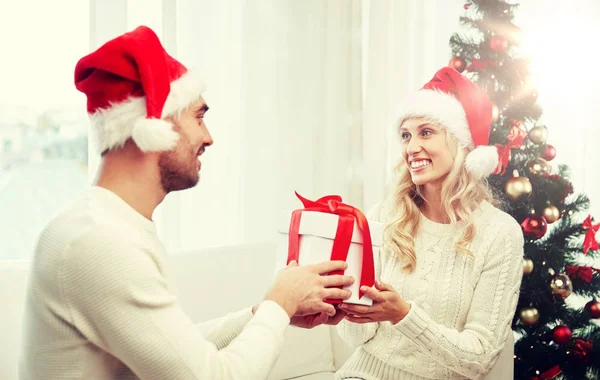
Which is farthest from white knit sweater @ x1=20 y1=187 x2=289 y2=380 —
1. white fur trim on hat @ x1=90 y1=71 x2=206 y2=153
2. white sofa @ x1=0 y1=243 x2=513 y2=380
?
white sofa @ x1=0 y1=243 x2=513 y2=380

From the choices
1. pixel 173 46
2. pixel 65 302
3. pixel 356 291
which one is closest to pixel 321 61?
pixel 173 46

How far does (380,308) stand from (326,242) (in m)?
0.31

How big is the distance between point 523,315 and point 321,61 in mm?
1749

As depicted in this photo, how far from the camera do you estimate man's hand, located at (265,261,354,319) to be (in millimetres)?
1481

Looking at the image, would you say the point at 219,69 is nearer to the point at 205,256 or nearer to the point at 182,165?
the point at 205,256

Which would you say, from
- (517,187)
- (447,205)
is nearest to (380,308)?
(447,205)

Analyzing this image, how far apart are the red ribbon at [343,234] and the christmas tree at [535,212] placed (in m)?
1.74

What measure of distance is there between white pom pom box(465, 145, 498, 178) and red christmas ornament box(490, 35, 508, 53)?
1253mm

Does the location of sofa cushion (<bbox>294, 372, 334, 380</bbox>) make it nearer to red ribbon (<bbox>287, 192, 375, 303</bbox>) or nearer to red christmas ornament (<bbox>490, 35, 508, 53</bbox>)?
red ribbon (<bbox>287, 192, 375, 303</bbox>)

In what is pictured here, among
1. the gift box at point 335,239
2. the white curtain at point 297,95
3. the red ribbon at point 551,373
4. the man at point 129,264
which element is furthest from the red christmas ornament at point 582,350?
the man at point 129,264

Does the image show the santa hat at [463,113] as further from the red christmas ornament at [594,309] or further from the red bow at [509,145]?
the red christmas ornament at [594,309]

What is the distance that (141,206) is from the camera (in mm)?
1382

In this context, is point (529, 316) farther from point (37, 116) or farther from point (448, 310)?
point (37, 116)

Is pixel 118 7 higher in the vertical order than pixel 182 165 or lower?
higher
